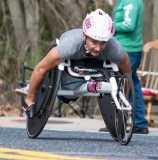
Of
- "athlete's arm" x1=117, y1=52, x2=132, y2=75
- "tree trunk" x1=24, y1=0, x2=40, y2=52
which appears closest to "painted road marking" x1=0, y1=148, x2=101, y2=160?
"athlete's arm" x1=117, y1=52, x2=132, y2=75

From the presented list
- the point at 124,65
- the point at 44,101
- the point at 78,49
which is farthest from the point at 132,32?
the point at 78,49

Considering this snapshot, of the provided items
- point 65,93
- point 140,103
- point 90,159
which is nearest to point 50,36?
point 140,103

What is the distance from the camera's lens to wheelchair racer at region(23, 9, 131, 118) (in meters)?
8.48

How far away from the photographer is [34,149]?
7.84m

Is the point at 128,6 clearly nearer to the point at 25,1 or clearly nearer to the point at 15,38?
the point at 25,1

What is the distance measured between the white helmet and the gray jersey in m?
0.16

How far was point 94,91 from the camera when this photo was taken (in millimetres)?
8734

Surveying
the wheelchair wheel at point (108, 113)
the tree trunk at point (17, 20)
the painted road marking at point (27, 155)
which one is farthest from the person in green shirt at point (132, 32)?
the tree trunk at point (17, 20)

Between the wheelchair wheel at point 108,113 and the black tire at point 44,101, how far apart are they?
2.46 feet

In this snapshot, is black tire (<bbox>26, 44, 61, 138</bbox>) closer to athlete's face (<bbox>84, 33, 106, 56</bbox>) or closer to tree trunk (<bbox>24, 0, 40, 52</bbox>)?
athlete's face (<bbox>84, 33, 106, 56</bbox>)

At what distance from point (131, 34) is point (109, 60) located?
77.4 inches

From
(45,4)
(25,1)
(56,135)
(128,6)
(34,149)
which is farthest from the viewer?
(45,4)

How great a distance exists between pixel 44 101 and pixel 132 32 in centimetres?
214

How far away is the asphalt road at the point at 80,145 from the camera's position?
24.5 feet
